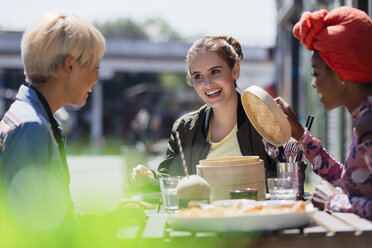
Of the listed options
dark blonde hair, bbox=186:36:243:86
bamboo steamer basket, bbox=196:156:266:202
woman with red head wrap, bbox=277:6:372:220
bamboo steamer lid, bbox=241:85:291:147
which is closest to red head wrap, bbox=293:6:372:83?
woman with red head wrap, bbox=277:6:372:220

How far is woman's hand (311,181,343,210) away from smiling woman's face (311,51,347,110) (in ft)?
1.16

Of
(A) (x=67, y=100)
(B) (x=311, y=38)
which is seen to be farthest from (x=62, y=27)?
(B) (x=311, y=38)

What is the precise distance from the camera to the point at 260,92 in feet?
7.61

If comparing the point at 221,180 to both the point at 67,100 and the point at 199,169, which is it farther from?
the point at 67,100

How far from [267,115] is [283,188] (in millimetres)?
366

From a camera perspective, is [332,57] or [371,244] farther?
[332,57]

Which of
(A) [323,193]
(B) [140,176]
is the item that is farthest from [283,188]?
(B) [140,176]

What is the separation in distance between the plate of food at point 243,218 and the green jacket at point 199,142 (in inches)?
48.6

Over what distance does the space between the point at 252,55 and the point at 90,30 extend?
69.6ft

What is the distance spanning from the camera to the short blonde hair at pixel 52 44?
81.7 inches

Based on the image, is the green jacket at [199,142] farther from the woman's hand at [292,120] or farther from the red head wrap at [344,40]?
the red head wrap at [344,40]

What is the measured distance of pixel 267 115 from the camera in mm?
2498

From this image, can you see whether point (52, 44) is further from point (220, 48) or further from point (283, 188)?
point (220, 48)

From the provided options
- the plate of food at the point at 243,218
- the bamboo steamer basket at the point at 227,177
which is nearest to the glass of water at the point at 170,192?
the bamboo steamer basket at the point at 227,177
